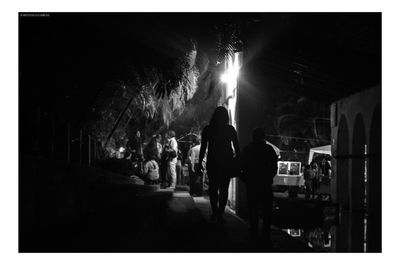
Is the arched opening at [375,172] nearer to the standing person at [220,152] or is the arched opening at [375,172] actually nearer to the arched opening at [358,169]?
the arched opening at [358,169]

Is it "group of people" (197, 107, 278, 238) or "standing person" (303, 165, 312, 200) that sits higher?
"group of people" (197, 107, 278, 238)

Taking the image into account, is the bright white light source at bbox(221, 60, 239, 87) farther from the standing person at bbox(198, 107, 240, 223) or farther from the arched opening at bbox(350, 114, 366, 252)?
the standing person at bbox(198, 107, 240, 223)

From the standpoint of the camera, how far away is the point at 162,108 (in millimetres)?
14672

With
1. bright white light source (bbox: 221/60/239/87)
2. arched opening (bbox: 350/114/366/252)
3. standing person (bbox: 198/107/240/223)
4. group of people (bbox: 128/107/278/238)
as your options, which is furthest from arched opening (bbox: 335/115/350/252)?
standing person (bbox: 198/107/240/223)

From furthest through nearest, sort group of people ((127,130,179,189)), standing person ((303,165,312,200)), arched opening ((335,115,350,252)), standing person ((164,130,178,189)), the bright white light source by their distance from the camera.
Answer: standing person ((303,165,312,200))
arched opening ((335,115,350,252))
standing person ((164,130,178,189))
group of people ((127,130,179,189))
the bright white light source

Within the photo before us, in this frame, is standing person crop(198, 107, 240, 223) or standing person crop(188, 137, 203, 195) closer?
standing person crop(198, 107, 240, 223)

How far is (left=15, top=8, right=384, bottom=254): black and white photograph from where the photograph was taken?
6637mm


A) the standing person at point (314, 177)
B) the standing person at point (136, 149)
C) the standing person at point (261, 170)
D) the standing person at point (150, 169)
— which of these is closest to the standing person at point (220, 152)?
the standing person at point (261, 170)

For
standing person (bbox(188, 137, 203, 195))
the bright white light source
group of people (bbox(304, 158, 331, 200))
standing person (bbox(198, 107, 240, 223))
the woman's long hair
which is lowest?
group of people (bbox(304, 158, 331, 200))

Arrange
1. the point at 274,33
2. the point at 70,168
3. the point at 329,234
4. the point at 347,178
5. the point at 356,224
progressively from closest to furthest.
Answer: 1. the point at 70,168
2. the point at 274,33
3. the point at 329,234
4. the point at 356,224
5. the point at 347,178

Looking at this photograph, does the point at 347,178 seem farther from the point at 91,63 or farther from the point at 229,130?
the point at 91,63

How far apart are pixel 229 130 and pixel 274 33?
6.40 ft
